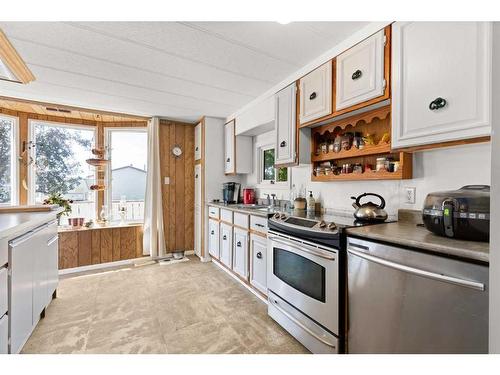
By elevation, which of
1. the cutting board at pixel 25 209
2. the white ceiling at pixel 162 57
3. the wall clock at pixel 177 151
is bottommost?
the cutting board at pixel 25 209

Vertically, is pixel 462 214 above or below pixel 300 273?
above

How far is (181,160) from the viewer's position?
4.03m

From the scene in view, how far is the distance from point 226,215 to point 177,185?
1393mm

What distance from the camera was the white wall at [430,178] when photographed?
1.36 metres

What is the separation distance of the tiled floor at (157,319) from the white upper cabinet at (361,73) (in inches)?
73.1

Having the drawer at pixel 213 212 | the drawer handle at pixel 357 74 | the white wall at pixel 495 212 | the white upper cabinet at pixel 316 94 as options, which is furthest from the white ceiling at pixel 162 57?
the drawer at pixel 213 212

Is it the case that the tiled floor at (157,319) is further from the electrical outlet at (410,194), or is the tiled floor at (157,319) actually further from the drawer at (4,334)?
the electrical outlet at (410,194)

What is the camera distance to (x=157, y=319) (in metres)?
2.05

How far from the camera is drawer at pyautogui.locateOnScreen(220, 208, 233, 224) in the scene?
115 inches

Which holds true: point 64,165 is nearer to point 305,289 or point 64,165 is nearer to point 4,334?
point 4,334

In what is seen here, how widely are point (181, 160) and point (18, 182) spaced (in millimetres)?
2202

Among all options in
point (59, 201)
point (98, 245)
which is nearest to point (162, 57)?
point (59, 201)

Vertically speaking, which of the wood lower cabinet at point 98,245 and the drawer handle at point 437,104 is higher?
the drawer handle at point 437,104

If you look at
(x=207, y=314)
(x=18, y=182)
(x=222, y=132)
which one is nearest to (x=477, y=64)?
(x=207, y=314)
